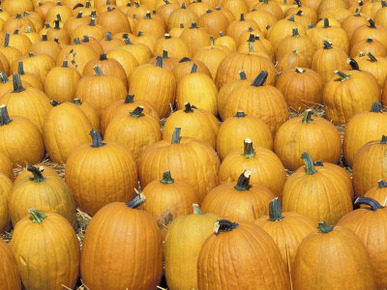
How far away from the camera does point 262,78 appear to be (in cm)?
636

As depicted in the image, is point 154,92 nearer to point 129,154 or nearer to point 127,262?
point 129,154

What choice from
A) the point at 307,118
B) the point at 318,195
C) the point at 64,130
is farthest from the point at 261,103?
the point at 64,130

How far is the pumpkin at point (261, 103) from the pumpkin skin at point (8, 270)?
330 cm

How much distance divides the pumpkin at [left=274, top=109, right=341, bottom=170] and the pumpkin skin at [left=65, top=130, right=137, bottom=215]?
1.61 m

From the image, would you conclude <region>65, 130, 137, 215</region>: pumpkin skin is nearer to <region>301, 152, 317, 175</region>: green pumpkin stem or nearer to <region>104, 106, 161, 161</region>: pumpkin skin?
<region>104, 106, 161, 161</region>: pumpkin skin

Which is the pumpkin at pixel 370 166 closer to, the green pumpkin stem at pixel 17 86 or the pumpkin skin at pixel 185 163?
the pumpkin skin at pixel 185 163

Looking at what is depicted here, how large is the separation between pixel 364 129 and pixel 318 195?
1.41m

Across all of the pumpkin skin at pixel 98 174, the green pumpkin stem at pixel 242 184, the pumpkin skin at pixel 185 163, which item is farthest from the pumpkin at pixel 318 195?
the pumpkin skin at pixel 98 174

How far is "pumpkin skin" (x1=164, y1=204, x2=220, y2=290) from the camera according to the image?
12.4 ft

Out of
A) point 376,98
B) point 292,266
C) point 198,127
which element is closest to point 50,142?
point 198,127

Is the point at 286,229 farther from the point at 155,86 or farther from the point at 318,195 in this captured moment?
the point at 155,86

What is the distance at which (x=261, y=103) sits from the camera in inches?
244

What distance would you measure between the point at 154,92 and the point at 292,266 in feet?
12.5

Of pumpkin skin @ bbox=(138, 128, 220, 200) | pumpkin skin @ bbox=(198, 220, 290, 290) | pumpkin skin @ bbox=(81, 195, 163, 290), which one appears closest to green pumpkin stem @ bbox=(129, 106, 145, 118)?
pumpkin skin @ bbox=(138, 128, 220, 200)
